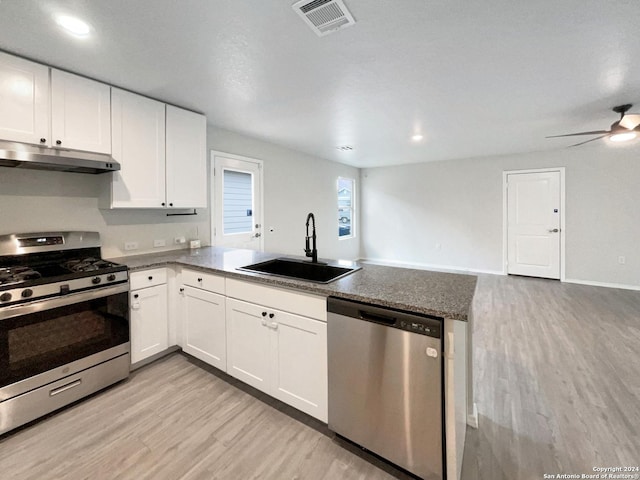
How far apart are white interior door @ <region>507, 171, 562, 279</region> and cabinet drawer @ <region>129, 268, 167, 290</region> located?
6120mm

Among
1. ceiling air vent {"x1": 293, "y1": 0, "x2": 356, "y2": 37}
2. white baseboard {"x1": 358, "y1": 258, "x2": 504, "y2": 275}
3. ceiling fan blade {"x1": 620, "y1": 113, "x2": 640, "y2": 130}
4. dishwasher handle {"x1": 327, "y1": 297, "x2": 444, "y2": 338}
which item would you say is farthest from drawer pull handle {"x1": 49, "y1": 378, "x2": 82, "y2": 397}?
ceiling fan blade {"x1": 620, "y1": 113, "x2": 640, "y2": 130}

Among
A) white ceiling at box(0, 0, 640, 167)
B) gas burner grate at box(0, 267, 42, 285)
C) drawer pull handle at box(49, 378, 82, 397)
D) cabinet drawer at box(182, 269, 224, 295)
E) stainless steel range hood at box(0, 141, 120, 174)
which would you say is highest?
white ceiling at box(0, 0, 640, 167)

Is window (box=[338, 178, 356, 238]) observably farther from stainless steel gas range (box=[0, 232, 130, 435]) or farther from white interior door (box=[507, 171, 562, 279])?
stainless steel gas range (box=[0, 232, 130, 435])

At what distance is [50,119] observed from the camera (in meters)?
2.07

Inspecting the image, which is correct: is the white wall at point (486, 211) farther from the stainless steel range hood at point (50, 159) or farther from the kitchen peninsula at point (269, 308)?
the stainless steel range hood at point (50, 159)

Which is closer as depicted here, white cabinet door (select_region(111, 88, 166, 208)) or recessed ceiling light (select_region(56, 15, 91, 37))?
recessed ceiling light (select_region(56, 15, 91, 37))

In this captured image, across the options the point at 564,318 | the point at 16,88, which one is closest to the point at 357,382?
the point at 16,88

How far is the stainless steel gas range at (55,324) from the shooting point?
A: 1.71 meters

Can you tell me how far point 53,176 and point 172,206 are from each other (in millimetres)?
897

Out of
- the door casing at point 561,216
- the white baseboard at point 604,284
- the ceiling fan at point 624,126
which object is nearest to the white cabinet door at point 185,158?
the ceiling fan at point 624,126

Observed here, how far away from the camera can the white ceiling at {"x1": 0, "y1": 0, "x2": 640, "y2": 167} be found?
1586 mm

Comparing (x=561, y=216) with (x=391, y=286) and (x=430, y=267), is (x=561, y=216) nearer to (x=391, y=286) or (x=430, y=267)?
(x=430, y=267)

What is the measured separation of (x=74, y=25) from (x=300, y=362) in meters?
2.43

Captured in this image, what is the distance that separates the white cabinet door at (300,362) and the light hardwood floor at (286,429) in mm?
198
